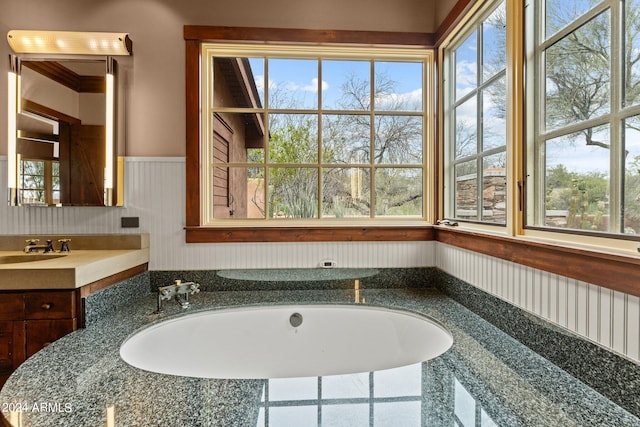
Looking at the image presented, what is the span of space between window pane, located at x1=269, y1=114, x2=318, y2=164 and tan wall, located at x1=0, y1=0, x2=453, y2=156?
21.3 inches

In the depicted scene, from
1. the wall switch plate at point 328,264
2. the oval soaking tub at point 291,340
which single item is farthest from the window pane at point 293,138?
the oval soaking tub at point 291,340

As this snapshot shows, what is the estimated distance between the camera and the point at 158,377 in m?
1.05

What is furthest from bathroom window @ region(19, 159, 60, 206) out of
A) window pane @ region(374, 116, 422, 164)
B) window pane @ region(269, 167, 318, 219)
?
window pane @ region(374, 116, 422, 164)

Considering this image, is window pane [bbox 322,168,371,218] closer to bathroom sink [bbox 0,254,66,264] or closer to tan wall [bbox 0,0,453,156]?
tan wall [bbox 0,0,453,156]

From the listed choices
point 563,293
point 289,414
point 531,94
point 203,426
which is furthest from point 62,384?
point 531,94

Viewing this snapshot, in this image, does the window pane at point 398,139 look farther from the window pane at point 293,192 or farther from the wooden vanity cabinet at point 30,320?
the wooden vanity cabinet at point 30,320

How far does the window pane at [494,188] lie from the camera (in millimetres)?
1536

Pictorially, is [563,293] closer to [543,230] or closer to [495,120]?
[543,230]

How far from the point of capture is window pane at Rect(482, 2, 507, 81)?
1.53m

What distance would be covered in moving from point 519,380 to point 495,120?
1100 millimetres

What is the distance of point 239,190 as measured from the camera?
2.22 m


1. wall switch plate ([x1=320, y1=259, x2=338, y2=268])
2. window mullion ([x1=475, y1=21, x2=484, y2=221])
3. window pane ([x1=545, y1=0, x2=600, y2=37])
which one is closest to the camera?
window pane ([x1=545, y1=0, x2=600, y2=37])

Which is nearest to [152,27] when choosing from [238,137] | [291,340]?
[238,137]

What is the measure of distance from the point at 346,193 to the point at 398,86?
0.78m
